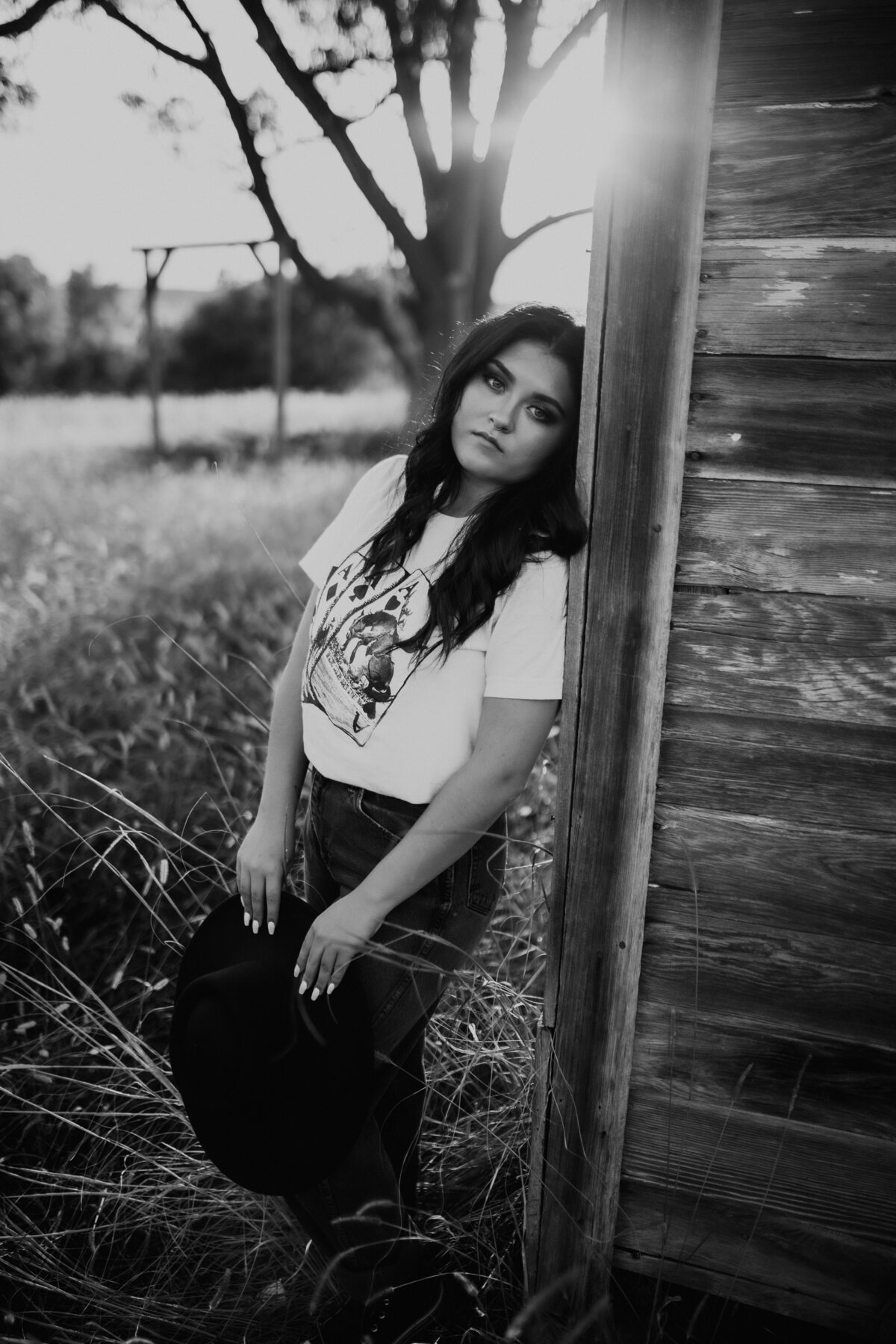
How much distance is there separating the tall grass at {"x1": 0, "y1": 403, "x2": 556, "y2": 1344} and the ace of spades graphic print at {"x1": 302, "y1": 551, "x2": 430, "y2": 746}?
1.51 ft

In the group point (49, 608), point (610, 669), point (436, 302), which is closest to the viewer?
point (610, 669)

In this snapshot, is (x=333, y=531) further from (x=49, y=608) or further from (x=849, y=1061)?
(x=49, y=608)

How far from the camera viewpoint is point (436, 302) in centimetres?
555

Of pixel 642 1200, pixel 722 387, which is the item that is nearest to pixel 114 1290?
pixel 642 1200

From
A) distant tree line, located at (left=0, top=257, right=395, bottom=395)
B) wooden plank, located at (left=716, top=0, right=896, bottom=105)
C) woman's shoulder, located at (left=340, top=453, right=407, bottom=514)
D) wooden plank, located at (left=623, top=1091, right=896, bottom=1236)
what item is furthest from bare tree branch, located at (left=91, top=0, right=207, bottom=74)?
distant tree line, located at (left=0, top=257, right=395, bottom=395)

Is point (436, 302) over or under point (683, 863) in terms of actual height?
over

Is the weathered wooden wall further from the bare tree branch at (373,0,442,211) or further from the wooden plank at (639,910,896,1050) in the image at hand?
the bare tree branch at (373,0,442,211)

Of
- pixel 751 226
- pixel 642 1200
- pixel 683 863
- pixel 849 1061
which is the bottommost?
pixel 642 1200

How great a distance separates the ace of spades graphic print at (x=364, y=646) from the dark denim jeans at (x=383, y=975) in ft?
0.47

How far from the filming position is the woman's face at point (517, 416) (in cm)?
155

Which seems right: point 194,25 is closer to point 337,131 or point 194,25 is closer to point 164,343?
point 337,131

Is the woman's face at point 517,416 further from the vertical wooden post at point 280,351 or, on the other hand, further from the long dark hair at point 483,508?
the vertical wooden post at point 280,351

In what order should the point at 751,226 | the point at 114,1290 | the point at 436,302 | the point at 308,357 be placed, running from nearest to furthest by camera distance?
the point at 751,226, the point at 114,1290, the point at 436,302, the point at 308,357

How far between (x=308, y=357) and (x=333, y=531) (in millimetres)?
22417
